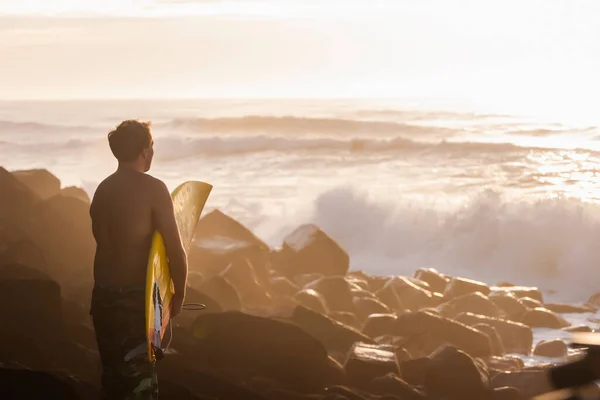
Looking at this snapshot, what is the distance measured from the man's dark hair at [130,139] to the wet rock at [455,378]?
4.49 meters

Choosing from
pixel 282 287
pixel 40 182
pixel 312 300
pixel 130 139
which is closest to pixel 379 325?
pixel 312 300

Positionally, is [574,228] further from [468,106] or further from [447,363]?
[468,106]

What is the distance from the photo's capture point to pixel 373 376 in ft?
27.7

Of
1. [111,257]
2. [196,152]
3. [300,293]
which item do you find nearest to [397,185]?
[196,152]

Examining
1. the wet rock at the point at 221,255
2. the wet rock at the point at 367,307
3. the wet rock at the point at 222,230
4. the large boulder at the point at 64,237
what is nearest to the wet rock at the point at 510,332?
the wet rock at the point at 367,307

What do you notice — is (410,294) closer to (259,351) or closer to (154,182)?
(259,351)

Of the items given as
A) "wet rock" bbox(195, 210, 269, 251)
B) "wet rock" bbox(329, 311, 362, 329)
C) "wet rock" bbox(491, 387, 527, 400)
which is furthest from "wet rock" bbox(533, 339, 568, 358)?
"wet rock" bbox(195, 210, 269, 251)

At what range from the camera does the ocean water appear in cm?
2272

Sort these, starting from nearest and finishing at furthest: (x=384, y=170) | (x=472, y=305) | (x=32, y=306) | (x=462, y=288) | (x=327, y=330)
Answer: (x=32, y=306), (x=327, y=330), (x=472, y=305), (x=462, y=288), (x=384, y=170)

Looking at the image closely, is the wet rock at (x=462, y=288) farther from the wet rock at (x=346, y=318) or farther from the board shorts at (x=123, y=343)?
the board shorts at (x=123, y=343)

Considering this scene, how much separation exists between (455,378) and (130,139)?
475cm

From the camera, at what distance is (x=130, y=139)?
4.62 metres

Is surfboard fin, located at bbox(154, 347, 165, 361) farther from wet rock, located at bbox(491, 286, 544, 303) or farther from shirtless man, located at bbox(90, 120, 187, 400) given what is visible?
wet rock, located at bbox(491, 286, 544, 303)

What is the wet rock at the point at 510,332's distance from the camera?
38.9ft
